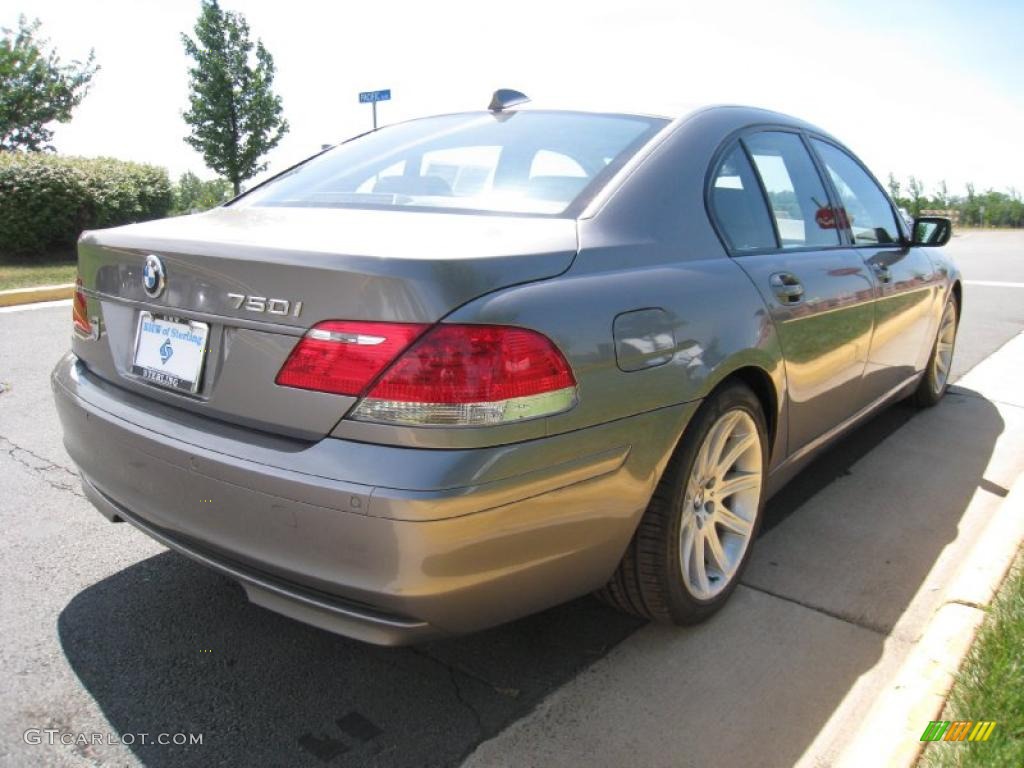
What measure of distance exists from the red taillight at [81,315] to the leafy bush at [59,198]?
1114 cm

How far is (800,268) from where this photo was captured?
296 cm

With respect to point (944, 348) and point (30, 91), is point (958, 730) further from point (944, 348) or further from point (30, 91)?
point (30, 91)

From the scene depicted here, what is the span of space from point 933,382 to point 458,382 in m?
4.26

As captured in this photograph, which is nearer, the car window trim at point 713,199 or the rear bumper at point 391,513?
the rear bumper at point 391,513

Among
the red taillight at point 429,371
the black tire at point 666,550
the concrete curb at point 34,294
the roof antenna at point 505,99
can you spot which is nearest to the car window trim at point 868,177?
the roof antenna at point 505,99

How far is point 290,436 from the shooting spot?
1882mm

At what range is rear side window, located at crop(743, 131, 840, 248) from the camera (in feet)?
9.89

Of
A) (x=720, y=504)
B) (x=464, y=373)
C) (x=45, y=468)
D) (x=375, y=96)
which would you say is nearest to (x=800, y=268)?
(x=720, y=504)

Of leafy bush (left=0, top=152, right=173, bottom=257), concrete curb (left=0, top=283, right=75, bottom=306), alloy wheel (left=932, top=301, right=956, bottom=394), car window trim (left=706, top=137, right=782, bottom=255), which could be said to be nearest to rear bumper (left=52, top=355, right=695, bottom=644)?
car window trim (left=706, top=137, right=782, bottom=255)

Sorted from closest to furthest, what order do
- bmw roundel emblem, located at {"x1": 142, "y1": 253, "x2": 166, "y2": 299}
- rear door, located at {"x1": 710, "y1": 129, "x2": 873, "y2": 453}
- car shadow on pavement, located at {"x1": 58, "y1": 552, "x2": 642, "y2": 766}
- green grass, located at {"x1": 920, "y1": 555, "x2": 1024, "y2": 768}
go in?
green grass, located at {"x1": 920, "y1": 555, "x2": 1024, "y2": 768}, car shadow on pavement, located at {"x1": 58, "y1": 552, "x2": 642, "y2": 766}, bmw roundel emblem, located at {"x1": 142, "y1": 253, "x2": 166, "y2": 299}, rear door, located at {"x1": 710, "y1": 129, "x2": 873, "y2": 453}

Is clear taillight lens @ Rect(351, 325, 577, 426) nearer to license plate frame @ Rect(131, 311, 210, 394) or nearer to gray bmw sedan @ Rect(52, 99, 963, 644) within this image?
gray bmw sedan @ Rect(52, 99, 963, 644)

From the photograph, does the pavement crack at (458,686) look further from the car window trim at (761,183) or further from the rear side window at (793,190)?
the rear side window at (793,190)

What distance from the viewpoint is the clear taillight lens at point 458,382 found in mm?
1760

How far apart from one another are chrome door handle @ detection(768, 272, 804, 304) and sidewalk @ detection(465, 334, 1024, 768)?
39.2 inches
